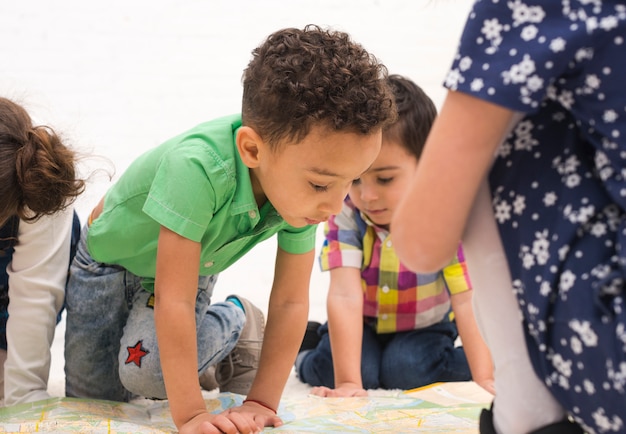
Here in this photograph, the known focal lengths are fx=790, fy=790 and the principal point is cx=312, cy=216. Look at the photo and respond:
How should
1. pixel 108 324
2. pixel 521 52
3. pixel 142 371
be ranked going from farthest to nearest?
pixel 108 324 → pixel 142 371 → pixel 521 52

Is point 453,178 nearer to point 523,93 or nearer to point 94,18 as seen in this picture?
point 523,93

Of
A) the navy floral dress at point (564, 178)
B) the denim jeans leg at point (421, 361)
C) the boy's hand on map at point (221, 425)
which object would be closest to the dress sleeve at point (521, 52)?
the navy floral dress at point (564, 178)

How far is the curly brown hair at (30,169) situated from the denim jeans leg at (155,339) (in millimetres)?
188

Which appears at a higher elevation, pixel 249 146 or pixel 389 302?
pixel 249 146

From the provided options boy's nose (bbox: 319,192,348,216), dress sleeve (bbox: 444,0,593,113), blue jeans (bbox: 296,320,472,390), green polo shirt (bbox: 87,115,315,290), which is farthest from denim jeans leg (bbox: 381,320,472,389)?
dress sleeve (bbox: 444,0,593,113)

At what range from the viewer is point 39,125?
1.06 m

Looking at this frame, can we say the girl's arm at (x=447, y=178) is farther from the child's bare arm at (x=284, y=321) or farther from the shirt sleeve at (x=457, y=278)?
the shirt sleeve at (x=457, y=278)

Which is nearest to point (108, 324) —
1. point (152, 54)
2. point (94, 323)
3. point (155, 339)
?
point (94, 323)

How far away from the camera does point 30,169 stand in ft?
3.21

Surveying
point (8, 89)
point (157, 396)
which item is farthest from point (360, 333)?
point (8, 89)

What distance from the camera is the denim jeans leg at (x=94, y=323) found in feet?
3.67

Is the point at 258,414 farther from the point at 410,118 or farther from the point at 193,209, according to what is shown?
the point at 410,118

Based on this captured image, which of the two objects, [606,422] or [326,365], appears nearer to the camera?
[606,422]

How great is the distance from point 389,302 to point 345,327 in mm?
143
